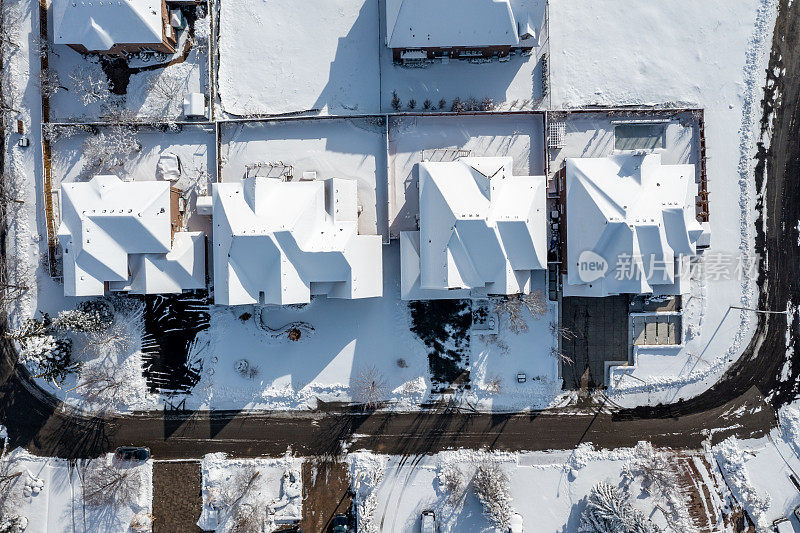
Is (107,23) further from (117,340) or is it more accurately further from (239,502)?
(239,502)

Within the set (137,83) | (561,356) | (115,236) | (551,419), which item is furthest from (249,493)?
(137,83)

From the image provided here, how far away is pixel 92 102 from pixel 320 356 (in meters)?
15.6

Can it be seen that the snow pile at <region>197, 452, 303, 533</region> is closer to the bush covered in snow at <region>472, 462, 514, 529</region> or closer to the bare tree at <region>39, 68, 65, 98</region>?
the bush covered in snow at <region>472, 462, 514, 529</region>

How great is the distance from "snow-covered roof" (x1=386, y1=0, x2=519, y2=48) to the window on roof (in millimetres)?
Result: 6552

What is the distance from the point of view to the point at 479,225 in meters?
19.0

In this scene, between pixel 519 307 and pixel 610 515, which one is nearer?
pixel 610 515

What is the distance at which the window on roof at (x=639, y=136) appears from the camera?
2203 cm

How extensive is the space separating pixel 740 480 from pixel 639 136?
16334 mm

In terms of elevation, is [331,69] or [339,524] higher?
[331,69]

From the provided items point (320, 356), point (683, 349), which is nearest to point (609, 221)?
point (683, 349)

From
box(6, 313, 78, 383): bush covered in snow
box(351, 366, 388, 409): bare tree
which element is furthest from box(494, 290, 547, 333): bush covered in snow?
box(6, 313, 78, 383): bush covered in snow

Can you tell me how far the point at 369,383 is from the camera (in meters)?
21.8

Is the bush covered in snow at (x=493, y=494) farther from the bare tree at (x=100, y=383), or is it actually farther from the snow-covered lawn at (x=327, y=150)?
the bare tree at (x=100, y=383)

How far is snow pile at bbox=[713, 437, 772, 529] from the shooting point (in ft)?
71.4
